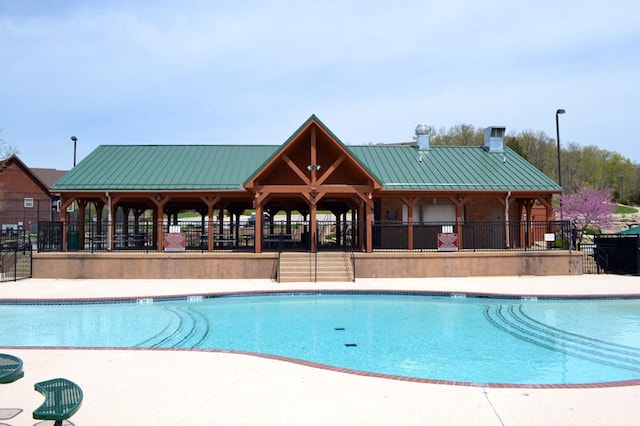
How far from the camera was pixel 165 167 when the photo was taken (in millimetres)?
24562

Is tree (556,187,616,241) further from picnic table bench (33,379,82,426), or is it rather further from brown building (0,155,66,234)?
brown building (0,155,66,234)

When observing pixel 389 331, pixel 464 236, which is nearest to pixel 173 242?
pixel 389 331

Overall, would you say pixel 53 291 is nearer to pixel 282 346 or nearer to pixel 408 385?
pixel 282 346

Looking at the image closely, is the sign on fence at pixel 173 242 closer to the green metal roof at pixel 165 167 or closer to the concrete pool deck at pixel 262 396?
the green metal roof at pixel 165 167

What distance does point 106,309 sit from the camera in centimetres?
1434

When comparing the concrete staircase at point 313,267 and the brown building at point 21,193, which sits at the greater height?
the brown building at point 21,193

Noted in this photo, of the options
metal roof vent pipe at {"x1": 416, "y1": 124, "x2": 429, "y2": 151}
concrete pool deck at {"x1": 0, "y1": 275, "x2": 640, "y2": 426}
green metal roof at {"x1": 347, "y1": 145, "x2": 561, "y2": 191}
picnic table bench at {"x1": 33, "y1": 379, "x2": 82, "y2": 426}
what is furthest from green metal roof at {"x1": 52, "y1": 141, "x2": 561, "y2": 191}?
picnic table bench at {"x1": 33, "y1": 379, "x2": 82, "y2": 426}

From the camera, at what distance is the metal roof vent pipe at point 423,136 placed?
90.5 ft

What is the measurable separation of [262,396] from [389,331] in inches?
247

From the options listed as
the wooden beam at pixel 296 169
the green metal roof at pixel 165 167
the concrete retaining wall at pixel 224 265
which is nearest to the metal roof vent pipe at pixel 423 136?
the green metal roof at pixel 165 167

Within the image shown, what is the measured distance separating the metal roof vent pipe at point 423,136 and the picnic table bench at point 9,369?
24.7 m

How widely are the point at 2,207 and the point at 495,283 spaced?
40.6 m

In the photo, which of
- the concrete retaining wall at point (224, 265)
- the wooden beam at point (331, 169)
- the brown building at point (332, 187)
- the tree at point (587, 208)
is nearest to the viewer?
the concrete retaining wall at point (224, 265)

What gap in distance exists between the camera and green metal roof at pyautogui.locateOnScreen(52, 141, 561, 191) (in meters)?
22.9
